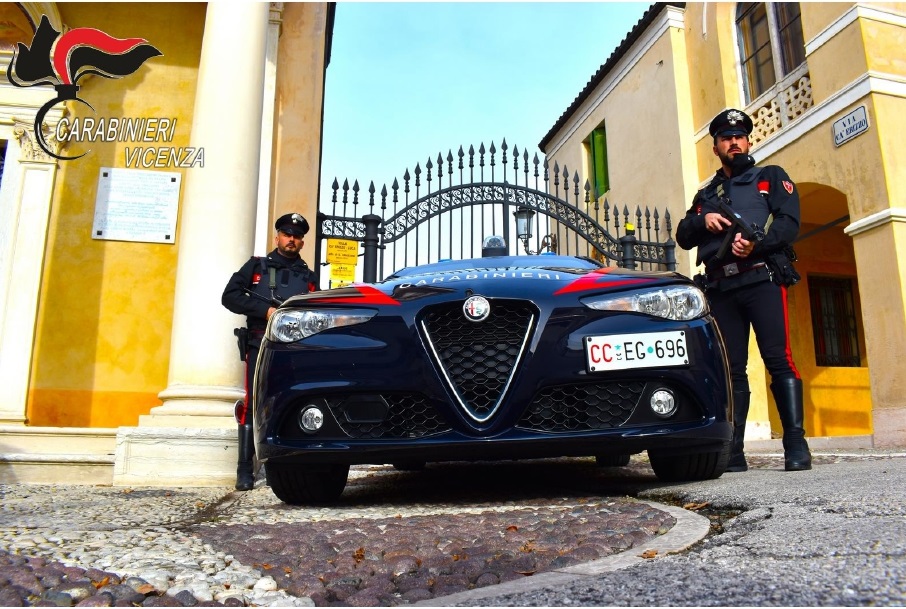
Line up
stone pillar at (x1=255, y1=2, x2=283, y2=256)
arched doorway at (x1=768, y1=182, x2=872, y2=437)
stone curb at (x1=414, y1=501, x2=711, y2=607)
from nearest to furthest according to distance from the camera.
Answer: stone curb at (x1=414, y1=501, x2=711, y2=607)
stone pillar at (x1=255, y1=2, x2=283, y2=256)
arched doorway at (x1=768, y1=182, x2=872, y2=437)

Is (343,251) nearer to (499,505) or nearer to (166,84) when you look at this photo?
(166,84)

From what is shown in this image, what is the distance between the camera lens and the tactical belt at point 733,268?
11.0 feet

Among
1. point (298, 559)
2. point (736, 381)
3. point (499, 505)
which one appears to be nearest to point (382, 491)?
point (499, 505)

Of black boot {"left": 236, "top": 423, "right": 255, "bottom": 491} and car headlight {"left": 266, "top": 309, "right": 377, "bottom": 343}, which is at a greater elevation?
car headlight {"left": 266, "top": 309, "right": 377, "bottom": 343}

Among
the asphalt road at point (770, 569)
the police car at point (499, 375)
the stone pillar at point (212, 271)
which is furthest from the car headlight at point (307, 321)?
the stone pillar at point (212, 271)

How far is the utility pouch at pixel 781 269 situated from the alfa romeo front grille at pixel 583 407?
4.35 feet

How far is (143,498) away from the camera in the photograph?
3.41 m

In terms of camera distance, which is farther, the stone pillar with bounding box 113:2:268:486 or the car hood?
the stone pillar with bounding box 113:2:268:486

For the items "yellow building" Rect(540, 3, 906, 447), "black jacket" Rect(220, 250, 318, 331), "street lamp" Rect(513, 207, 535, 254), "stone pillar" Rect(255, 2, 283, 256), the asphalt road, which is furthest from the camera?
"street lamp" Rect(513, 207, 535, 254)

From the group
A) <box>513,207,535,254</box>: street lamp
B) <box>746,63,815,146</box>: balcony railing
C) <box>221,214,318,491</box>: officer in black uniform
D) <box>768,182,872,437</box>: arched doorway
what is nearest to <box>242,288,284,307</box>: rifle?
<box>221,214,318,491</box>: officer in black uniform

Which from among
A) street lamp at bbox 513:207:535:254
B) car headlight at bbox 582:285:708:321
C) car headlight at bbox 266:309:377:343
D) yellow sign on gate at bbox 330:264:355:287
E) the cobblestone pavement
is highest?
street lamp at bbox 513:207:535:254

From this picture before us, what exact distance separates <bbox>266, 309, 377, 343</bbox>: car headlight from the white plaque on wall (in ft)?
15.3

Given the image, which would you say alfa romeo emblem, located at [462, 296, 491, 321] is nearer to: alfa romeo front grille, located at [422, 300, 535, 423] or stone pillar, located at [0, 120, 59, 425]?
alfa romeo front grille, located at [422, 300, 535, 423]

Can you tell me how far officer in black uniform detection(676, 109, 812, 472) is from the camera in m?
3.31
